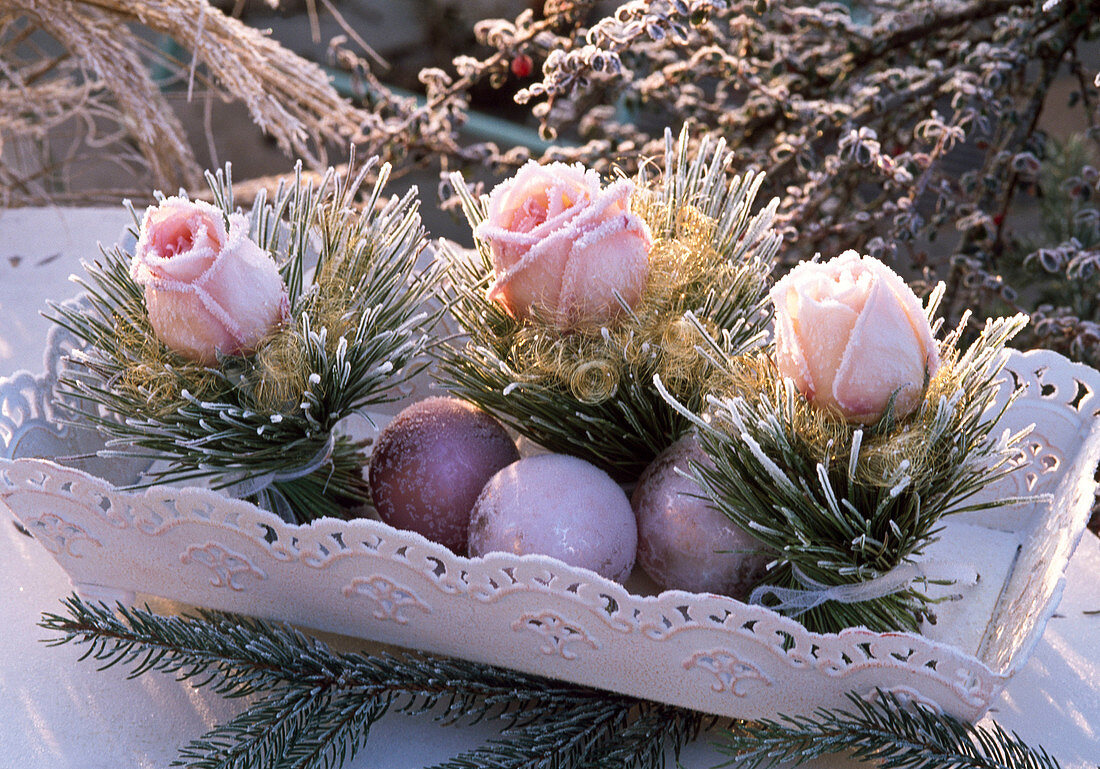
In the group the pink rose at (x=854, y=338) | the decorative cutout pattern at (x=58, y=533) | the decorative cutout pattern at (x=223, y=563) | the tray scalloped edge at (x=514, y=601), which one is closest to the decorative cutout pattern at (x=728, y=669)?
the tray scalloped edge at (x=514, y=601)

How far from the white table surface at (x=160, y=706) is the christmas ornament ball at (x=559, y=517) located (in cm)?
11

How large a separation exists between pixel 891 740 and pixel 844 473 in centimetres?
13

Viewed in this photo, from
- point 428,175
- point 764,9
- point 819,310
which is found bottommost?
point 428,175

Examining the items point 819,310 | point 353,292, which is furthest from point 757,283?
point 353,292

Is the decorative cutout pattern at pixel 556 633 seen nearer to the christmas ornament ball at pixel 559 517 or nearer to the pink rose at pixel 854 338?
the christmas ornament ball at pixel 559 517

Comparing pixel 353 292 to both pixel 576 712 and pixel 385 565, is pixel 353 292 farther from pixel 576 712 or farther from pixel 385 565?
pixel 576 712

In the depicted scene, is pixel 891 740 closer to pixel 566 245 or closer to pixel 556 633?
pixel 556 633

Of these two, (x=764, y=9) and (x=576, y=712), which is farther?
(x=764, y=9)

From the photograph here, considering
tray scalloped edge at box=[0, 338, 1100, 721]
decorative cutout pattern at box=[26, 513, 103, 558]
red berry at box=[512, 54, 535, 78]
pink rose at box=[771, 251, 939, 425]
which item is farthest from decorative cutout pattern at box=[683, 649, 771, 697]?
red berry at box=[512, 54, 535, 78]

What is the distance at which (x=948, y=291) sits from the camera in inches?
38.6

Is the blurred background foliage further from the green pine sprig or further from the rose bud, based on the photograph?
the green pine sprig

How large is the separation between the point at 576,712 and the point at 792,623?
0.13 m

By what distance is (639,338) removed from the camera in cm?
56

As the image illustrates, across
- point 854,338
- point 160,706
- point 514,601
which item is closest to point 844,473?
point 854,338
